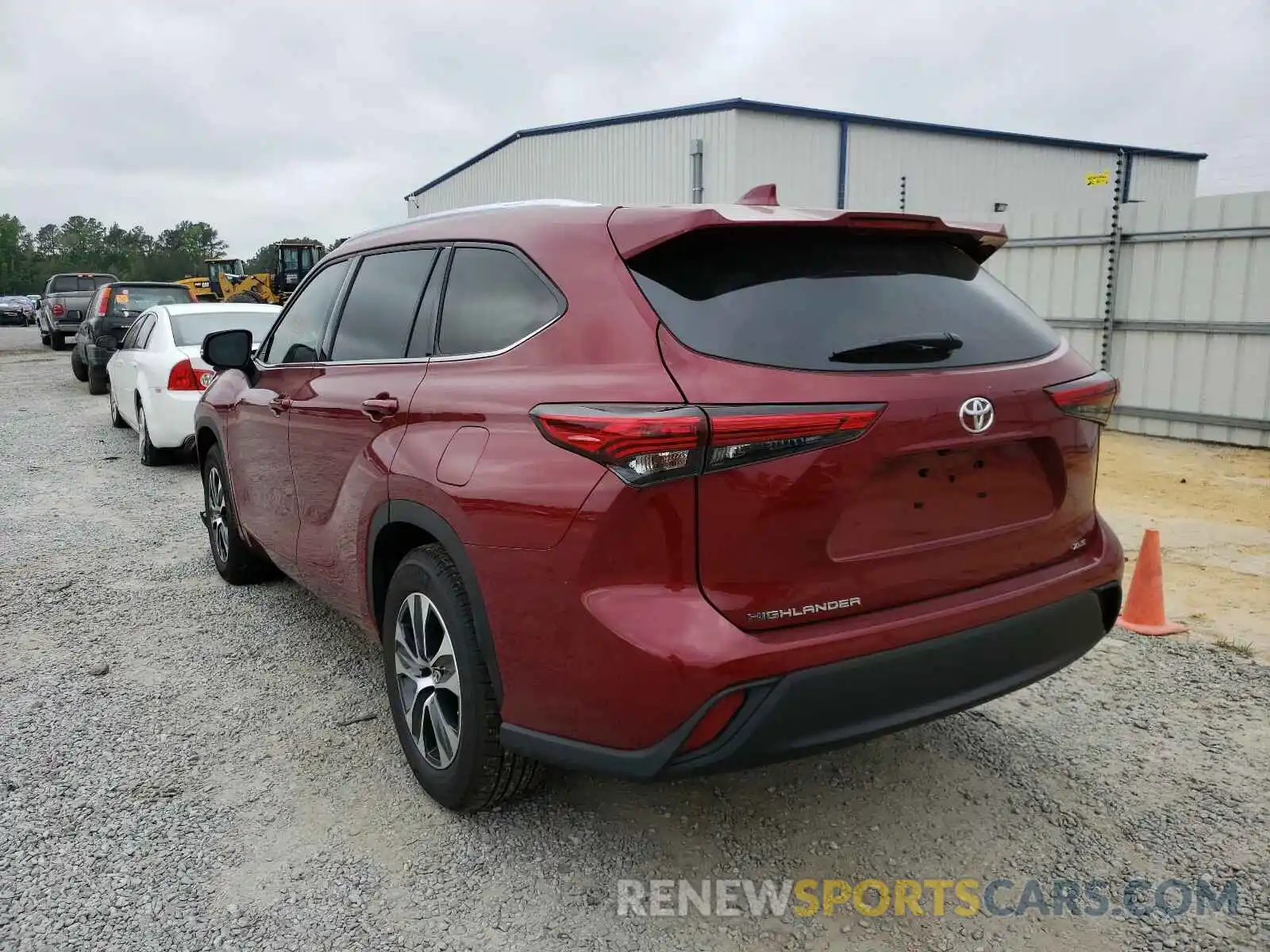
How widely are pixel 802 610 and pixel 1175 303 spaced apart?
29.0ft

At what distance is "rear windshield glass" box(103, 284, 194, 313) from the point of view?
1503 cm

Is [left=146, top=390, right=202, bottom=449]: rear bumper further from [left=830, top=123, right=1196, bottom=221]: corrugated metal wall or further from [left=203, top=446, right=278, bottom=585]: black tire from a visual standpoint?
[left=830, top=123, right=1196, bottom=221]: corrugated metal wall

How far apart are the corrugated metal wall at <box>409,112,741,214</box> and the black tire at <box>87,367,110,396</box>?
1077 centimetres

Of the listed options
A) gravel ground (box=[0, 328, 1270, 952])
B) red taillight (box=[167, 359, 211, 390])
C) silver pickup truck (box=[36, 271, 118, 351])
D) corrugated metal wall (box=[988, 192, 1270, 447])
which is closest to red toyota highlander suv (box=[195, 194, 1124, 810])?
gravel ground (box=[0, 328, 1270, 952])

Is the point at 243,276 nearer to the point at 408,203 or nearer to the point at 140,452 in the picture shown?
the point at 408,203

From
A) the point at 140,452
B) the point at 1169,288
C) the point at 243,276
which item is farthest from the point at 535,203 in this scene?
the point at 243,276

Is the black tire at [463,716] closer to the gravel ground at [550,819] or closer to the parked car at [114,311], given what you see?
the gravel ground at [550,819]

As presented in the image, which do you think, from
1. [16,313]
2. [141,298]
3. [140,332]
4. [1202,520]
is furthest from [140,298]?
[16,313]

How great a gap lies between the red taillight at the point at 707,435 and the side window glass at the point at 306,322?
6.71 ft

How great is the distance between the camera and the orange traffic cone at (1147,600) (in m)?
4.31

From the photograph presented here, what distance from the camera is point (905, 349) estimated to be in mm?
2348

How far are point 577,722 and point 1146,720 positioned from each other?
234 cm

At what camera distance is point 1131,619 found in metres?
4.36

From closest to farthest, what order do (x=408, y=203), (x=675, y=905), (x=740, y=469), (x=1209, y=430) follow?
1. (x=740, y=469)
2. (x=675, y=905)
3. (x=1209, y=430)
4. (x=408, y=203)
